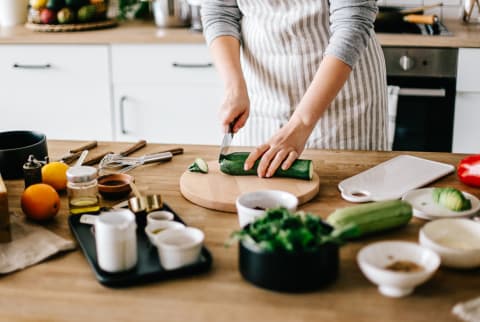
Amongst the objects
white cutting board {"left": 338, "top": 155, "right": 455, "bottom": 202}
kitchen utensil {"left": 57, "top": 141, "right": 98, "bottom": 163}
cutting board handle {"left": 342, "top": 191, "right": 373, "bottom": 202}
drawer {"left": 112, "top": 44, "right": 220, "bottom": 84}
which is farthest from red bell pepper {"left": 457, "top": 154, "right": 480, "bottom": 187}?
drawer {"left": 112, "top": 44, "right": 220, "bottom": 84}

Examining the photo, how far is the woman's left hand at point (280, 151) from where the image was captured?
1.50 meters

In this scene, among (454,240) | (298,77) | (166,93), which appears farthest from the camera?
(166,93)

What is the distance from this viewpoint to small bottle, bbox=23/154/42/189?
145 centimetres

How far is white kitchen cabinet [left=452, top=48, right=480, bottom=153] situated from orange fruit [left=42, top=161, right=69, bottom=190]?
6.00ft

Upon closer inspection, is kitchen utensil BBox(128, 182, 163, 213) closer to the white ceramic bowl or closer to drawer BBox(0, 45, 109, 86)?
the white ceramic bowl

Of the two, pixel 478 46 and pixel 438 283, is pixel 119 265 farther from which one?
pixel 478 46

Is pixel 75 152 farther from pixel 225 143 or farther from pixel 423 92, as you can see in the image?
pixel 423 92

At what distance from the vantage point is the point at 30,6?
11.5ft

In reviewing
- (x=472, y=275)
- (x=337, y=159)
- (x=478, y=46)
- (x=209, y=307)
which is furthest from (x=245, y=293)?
(x=478, y=46)

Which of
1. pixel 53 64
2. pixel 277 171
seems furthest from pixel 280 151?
pixel 53 64

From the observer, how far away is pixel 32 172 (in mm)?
1450

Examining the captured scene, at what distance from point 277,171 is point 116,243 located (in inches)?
19.8

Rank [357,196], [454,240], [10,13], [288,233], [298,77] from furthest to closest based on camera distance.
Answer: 1. [10,13]
2. [298,77]
3. [357,196]
4. [454,240]
5. [288,233]

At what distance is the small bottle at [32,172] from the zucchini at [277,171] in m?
0.38
